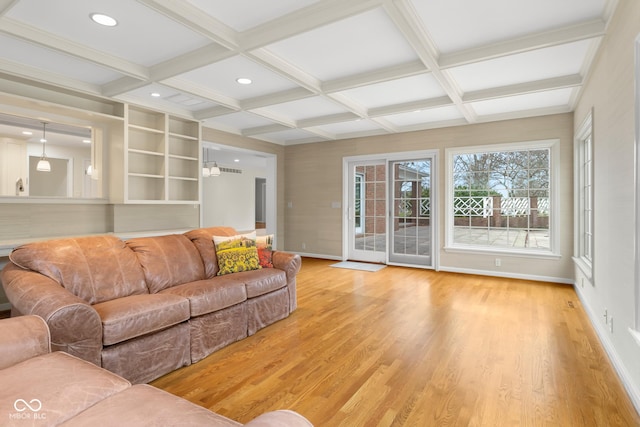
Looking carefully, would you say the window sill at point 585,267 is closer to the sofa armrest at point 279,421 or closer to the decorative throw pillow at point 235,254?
the decorative throw pillow at point 235,254

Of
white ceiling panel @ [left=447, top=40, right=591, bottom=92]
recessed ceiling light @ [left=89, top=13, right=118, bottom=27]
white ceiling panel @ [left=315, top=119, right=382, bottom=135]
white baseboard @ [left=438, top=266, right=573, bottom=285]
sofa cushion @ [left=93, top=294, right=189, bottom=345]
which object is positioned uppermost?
white ceiling panel @ [left=315, top=119, right=382, bottom=135]

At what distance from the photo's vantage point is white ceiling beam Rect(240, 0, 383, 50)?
7.45 feet

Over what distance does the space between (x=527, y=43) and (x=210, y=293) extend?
3238mm

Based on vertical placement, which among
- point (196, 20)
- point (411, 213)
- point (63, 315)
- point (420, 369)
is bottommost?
point (420, 369)

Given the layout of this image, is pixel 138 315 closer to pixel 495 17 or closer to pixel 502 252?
pixel 495 17

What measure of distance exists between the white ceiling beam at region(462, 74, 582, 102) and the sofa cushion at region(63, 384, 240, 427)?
424 centimetres

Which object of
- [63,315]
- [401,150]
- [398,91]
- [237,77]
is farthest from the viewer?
[401,150]

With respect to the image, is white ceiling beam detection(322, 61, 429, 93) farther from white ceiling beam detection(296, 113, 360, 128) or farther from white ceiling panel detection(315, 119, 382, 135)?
white ceiling panel detection(315, 119, 382, 135)

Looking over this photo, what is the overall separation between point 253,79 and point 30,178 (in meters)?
2.67

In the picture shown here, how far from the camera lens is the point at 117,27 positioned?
2.65 metres

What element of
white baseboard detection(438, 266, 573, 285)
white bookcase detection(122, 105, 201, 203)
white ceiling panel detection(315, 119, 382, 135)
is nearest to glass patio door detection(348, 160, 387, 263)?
white ceiling panel detection(315, 119, 382, 135)

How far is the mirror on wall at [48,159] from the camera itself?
3607 millimetres

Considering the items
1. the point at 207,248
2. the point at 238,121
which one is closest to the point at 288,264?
the point at 207,248

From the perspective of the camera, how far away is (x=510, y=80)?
375cm
